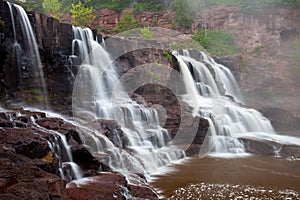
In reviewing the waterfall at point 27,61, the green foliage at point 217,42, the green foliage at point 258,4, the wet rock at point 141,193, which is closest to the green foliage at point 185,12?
the green foliage at point 258,4

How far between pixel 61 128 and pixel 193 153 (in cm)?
647

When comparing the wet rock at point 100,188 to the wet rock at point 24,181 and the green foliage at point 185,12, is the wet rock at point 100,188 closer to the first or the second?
the wet rock at point 24,181

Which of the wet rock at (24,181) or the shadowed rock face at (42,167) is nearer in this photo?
the wet rock at (24,181)

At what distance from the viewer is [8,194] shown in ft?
16.5

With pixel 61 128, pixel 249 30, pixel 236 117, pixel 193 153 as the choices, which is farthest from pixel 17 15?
pixel 249 30

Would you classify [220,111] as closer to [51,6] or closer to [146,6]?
[146,6]

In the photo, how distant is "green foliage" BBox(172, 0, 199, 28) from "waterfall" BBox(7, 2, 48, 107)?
21652mm

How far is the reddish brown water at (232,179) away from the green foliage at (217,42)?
17.7 metres

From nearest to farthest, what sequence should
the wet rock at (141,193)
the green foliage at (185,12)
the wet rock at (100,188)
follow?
the wet rock at (100,188) < the wet rock at (141,193) < the green foliage at (185,12)

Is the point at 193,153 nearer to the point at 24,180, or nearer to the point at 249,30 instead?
the point at 24,180

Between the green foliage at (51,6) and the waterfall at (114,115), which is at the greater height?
the green foliage at (51,6)

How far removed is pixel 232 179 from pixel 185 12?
26.2 metres

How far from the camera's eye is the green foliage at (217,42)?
1169 inches

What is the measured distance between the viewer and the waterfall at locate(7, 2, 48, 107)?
554 inches
